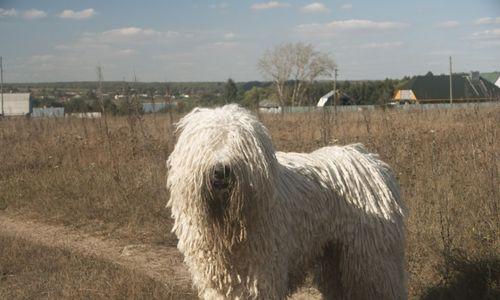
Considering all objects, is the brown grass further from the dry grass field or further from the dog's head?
the dog's head

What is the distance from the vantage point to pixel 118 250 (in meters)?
7.74

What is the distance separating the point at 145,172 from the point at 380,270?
637cm

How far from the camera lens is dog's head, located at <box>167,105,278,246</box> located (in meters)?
3.65

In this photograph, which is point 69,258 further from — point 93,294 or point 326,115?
point 326,115

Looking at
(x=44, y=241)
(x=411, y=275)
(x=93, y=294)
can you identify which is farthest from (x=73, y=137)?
(x=411, y=275)

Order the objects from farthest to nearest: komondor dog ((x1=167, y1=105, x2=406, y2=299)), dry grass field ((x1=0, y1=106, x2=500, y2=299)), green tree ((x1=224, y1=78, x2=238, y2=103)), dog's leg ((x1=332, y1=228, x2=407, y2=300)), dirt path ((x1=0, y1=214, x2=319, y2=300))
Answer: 1. green tree ((x1=224, y1=78, x2=238, y2=103))
2. dirt path ((x1=0, y1=214, x2=319, y2=300))
3. dry grass field ((x1=0, y1=106, x2=500, y2=299))
4. dog's leg ((x1=332, y1=228, x2=407, y2=300))
5. komondor dog ((x1=167, y1=105, x2=406, y2=299))

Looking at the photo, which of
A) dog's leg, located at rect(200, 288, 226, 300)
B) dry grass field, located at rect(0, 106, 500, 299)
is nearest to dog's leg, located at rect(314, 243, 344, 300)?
dog's leg, located at rect(200, 288, 226, 300)

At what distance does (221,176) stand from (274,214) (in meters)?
0.57

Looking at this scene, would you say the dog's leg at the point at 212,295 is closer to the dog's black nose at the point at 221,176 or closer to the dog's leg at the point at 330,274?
the dog's black nose at the point at 221,176

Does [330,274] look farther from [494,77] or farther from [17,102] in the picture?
[494,77]

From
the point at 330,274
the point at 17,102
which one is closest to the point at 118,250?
the point at 330,274

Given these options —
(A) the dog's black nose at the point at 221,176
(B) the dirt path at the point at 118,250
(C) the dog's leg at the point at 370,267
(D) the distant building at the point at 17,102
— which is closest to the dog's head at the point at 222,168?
(A) the dog's black nose at the point at 221,176

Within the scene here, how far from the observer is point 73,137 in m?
14.0

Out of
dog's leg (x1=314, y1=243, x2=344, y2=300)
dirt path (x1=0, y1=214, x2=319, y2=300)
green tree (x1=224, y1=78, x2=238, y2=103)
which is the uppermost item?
green tree (x1=224, y1=78, x2=238, y2=103)
